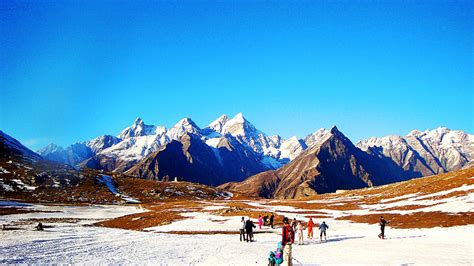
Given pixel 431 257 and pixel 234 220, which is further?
pixel 234 220

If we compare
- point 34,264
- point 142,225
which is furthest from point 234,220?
point 34,264

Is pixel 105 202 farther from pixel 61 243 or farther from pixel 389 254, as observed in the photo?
pixel 389 254

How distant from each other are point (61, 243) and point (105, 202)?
351 ft

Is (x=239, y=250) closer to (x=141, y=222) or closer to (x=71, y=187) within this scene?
(x=141, y=222)

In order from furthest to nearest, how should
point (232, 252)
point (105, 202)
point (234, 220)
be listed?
point (105, 202)
point (234, 220)
point (232, 252)

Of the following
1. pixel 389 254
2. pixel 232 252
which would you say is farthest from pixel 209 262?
pixel 389 254

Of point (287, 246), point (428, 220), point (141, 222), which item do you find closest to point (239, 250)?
point (287, 246)

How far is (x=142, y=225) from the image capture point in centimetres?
6675

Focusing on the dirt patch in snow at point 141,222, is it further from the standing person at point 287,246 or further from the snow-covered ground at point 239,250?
the standing person at point 287,246

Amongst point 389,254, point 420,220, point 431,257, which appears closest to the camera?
point 431,257

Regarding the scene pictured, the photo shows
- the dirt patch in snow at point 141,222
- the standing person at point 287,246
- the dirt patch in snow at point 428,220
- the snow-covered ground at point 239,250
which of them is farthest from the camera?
the dirt patch in snow at point 141,222

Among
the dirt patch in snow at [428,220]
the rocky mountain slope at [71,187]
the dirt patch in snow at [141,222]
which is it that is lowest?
the dirt patch in snow at [141,222]

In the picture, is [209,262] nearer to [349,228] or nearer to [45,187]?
[349,228]

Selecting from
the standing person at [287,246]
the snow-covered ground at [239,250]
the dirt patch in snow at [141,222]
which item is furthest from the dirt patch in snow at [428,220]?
the dirt patch in snow at [141,222]
